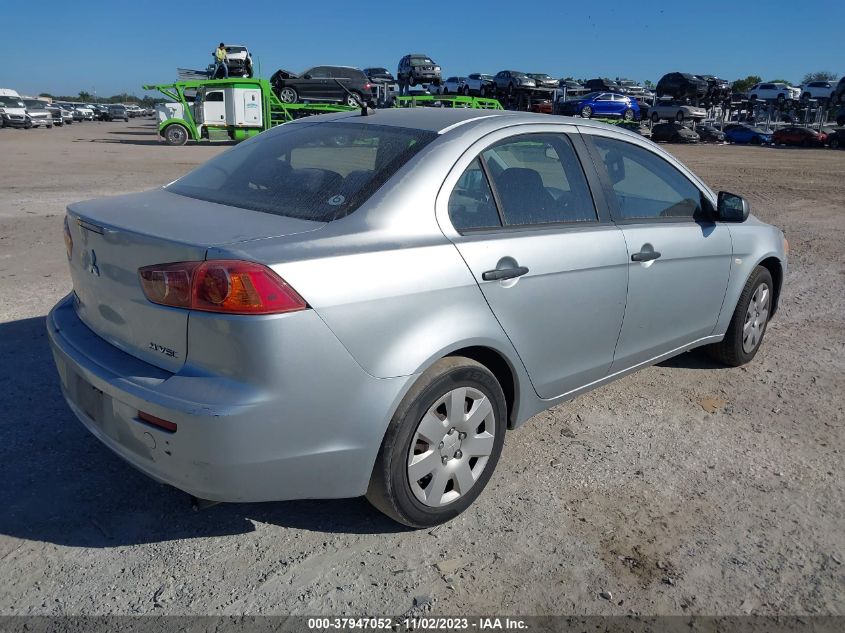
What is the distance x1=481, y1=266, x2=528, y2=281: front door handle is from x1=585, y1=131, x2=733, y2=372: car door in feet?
2.75

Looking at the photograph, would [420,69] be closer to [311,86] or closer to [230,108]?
[311,86]

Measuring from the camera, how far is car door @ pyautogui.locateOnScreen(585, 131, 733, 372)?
12.0 ft

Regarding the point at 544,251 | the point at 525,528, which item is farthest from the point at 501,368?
the point at 525,528

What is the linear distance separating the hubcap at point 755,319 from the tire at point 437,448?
249 centimetres

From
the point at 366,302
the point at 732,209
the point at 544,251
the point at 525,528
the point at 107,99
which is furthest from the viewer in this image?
the point at 107,99

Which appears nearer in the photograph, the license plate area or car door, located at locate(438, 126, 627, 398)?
the license plate area

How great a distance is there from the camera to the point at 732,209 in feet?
13.8

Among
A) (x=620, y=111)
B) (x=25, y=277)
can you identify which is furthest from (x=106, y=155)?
(x=620, y=111)

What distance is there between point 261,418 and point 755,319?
3805mm

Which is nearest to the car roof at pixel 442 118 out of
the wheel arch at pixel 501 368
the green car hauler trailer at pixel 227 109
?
the wheel arch at pixel 501 368

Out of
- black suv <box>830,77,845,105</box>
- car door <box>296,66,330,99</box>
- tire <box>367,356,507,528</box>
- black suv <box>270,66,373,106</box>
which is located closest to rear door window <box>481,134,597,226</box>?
tire <box>367,356,507,528</box>

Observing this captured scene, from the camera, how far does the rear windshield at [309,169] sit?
2842 millimetres

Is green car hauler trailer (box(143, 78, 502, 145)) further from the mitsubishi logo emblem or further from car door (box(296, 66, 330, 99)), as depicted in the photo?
the mitsubishi logo emblem

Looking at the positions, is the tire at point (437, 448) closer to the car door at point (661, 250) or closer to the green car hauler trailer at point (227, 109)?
the car door at point (661, 250)
